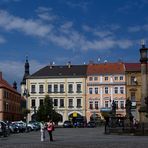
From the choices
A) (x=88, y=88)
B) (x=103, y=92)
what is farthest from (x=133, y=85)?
(x=88, y=88)

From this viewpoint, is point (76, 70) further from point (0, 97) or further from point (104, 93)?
point (0, 97)

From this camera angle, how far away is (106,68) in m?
110

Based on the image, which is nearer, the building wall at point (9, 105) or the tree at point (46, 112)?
the tree at point (46, 112)

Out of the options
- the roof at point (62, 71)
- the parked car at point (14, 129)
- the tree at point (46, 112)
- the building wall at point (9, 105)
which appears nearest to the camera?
the parked car at point (14, 129)

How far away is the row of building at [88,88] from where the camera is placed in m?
107

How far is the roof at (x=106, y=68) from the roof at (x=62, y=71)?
192cm

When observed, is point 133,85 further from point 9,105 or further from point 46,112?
point 9,105

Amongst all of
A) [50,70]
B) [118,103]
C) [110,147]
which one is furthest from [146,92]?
[50,70]

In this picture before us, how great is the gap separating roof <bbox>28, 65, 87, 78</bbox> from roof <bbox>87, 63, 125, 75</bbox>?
6.29ft

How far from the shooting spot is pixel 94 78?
10831cm

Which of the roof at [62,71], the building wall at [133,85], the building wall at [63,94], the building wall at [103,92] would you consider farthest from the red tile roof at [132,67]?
the building wall at [63,94]

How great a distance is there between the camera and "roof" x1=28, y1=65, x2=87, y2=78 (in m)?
111

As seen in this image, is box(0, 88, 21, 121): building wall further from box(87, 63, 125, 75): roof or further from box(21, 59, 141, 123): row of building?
box(87, 63, 125, 75): roof

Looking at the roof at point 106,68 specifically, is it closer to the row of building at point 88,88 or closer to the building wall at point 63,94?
the row of building at point 88,88
